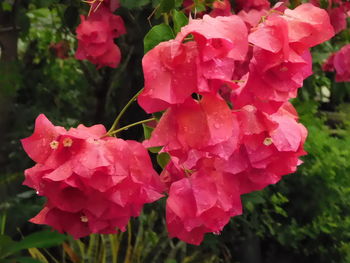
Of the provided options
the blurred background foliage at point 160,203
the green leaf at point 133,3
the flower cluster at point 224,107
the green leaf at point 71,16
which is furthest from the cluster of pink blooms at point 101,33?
the flower cluster at point 224,107

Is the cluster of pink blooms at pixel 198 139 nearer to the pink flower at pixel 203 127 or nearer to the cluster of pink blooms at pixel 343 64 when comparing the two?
the pink flower at pixel 203 127

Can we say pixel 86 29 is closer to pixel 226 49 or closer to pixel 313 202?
pixel 226 49

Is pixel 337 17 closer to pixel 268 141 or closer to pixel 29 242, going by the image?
pixel 29 242

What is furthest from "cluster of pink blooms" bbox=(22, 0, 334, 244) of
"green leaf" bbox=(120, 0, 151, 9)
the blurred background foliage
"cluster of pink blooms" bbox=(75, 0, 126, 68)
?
the blurred background foliage

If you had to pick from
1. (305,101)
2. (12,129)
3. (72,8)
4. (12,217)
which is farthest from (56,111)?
(305,101)

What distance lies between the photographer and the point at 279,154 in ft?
2.70

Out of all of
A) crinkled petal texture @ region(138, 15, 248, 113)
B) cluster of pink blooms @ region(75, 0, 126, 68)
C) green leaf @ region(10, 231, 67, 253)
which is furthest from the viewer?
green leaf @ region(10, 231, 67, 253)

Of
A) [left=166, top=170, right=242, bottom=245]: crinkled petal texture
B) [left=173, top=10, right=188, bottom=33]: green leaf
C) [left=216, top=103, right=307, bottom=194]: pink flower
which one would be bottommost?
[left=166, top=170, right=242, bottom=245]: crinkled petal texture

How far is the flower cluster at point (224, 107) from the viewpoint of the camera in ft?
2.26

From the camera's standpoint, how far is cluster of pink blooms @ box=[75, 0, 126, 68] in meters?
1.68

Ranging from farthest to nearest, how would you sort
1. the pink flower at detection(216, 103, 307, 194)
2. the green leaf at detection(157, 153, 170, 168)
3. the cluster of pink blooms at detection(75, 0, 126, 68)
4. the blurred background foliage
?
the blurred background foliage
the cluster of pink blooms at detection(75, 0, 126, 68)
the green leaf at detection(157, 153, 170, 168)
the pink flower at detection(216, 103, 307, 194)

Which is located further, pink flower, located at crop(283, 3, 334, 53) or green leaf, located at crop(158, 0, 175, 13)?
green leaf, located at crop(158, 0, 175, 13)

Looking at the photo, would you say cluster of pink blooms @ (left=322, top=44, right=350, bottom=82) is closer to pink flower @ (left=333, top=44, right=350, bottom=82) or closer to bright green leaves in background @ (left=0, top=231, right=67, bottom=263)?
pink flower @ (left=333, top=44, right=350, bottom=82)

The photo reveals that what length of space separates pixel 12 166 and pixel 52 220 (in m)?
1.98
